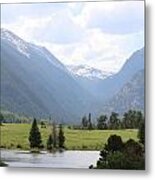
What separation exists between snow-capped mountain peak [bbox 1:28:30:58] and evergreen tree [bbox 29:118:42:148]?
0.97 ft

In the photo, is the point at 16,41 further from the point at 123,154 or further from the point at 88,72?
the point at 123,154

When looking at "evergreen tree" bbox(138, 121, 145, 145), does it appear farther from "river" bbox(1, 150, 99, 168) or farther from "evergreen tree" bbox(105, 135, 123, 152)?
"river" bbox(1, 150, 99, 168)

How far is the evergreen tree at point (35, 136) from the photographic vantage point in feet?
7.56

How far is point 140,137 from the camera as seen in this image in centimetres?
220

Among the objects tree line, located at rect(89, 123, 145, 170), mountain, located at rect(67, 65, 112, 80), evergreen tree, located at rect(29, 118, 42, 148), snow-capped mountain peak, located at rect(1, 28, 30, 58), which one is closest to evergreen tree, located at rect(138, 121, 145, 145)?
tree line, located at rect(89, 123, 145, 170)

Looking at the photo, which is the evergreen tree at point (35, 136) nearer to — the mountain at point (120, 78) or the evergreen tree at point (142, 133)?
the mountain at point (120, 78)

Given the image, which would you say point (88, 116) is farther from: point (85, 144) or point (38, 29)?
point (38, 29)

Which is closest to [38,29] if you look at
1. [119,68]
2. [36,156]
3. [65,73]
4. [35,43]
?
[35,43]

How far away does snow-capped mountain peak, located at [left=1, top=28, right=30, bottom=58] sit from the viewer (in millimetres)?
2342

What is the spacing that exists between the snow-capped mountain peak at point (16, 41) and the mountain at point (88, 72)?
0.22 meters


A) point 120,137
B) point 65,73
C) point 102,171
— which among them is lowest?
point 102,171

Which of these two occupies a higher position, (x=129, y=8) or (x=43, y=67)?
(x=129, y=8)

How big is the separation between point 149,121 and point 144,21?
393mm

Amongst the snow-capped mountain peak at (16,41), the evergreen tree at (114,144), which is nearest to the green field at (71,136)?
the evergreen tree at (114,144)
